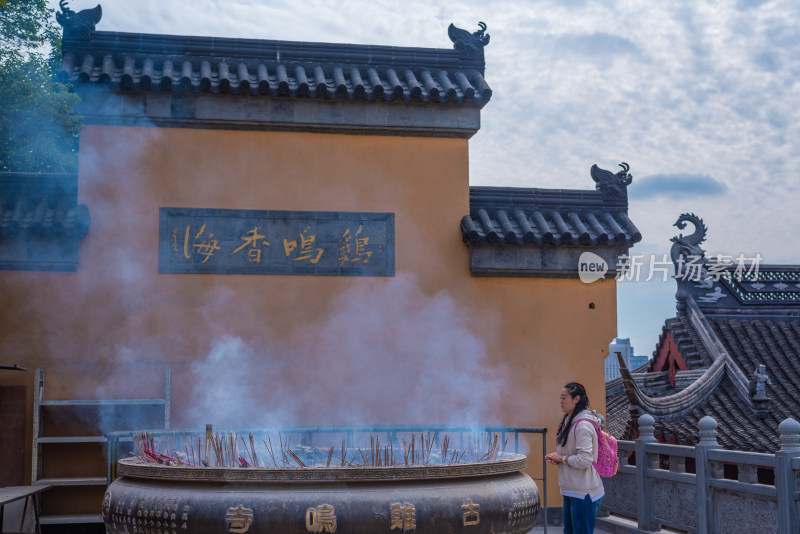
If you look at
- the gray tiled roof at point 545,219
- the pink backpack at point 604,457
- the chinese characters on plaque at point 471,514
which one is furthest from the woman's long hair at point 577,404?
the gray tiled roof at point 545,219

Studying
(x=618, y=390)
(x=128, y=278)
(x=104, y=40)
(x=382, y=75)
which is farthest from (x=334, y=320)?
(x=618, y=390)

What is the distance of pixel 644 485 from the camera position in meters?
8.10

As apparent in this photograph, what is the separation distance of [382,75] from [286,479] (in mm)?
5305

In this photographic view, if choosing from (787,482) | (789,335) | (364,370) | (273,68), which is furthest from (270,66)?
(789,335)

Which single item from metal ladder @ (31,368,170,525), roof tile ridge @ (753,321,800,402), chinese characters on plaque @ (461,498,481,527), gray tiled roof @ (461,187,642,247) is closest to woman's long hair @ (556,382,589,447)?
chinese characters on plaque @ (461,498,481,527)

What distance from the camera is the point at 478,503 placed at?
16.3 feet

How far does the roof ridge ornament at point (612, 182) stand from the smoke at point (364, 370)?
2.14 metres

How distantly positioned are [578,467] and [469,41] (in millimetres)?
5210

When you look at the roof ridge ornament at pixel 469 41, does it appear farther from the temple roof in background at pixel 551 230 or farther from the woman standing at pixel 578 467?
the woman standing at pixel 578 467

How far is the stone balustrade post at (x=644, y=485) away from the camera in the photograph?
801 cm

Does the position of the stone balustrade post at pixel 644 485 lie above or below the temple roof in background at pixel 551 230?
below

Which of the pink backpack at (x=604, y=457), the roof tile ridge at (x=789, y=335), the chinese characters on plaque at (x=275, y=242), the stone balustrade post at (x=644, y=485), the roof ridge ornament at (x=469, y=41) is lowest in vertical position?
the stone balustrade post at (x=644, y=485)

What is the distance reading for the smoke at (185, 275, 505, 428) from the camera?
8156mm

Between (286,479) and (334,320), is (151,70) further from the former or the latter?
(286,479)
